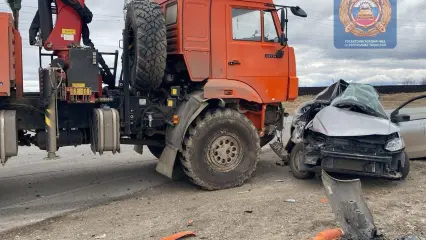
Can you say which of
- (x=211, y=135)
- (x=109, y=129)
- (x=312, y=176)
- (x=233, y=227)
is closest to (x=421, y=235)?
(x=233, y=227)

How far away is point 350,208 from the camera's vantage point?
14.3ft

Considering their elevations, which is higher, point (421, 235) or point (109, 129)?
point (109, 129)

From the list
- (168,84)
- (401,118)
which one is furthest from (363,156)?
(168,84)

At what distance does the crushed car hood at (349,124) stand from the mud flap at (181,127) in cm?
185

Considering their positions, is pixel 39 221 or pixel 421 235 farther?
pixel 39 221

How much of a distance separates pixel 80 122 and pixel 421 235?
494 cm

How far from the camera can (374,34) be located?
19578 mm

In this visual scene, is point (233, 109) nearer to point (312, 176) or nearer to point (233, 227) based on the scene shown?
point (312, 176)

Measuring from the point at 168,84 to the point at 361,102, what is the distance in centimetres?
315

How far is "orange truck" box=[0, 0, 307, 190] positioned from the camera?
21.8 ft

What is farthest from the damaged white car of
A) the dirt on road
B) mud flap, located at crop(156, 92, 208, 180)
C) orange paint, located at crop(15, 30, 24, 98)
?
orange paint, located at crop(15, 30, 24, 98)

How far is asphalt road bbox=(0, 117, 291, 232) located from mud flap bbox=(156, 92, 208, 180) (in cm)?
76

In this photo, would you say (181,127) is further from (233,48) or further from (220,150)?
(233,48)

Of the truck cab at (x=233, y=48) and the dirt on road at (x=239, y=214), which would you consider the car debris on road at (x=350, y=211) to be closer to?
the dirt on road at (x=239, y=214)
